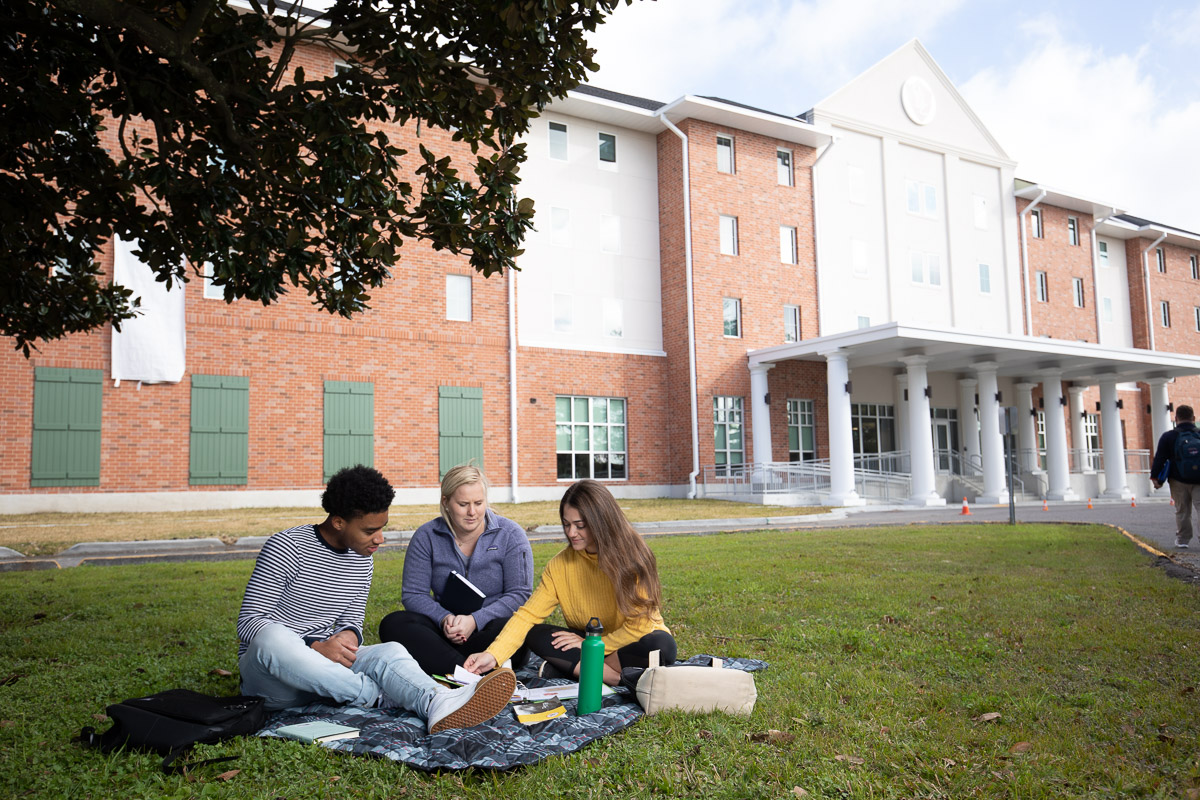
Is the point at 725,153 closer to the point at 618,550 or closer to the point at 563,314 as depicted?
the point at 563,314

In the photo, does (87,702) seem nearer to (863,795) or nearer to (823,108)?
(863,795)

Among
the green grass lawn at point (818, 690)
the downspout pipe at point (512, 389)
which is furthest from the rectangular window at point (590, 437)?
the green grass lawn at point (818, 690)

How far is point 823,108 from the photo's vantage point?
27.9 m

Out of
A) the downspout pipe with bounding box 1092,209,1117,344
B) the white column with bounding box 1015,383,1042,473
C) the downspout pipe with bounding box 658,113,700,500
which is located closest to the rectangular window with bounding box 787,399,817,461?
the downspout pipe with bounding box 658,113,700,500

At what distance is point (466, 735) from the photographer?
11.6 feet

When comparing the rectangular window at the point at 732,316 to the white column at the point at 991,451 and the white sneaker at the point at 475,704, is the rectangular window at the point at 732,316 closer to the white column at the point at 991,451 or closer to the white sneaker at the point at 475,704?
the white column at the point at 991,451

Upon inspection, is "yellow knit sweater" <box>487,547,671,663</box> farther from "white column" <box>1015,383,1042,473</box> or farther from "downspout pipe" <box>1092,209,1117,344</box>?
"downspout pipe" <box>1092,209,1117,344</box>

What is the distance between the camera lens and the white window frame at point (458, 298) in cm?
2242

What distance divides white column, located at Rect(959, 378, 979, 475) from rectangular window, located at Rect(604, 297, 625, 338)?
13.5 m

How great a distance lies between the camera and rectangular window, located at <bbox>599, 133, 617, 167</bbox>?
2522 centimetres

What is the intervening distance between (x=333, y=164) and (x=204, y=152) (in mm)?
1388

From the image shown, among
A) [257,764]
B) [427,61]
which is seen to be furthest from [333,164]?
[257,764]

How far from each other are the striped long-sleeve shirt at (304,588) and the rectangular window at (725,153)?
23.5m

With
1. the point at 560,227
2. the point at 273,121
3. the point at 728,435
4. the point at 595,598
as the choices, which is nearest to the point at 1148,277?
the point at 728,435
